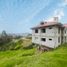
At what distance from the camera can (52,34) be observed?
4675 cm

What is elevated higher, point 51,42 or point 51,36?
point 51,36

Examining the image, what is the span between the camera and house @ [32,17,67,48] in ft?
152

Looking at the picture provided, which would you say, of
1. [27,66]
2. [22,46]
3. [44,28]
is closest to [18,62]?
[27,66]

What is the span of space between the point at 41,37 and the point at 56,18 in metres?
6.95

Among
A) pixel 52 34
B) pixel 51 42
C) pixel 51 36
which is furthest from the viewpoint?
pixel 51 42

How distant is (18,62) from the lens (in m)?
30.6

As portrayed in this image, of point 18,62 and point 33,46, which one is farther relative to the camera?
point 33,46

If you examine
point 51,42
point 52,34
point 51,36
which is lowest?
point 51,42

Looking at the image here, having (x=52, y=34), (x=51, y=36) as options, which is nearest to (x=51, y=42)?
(x=51, y=36)

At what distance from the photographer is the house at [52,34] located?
152ft

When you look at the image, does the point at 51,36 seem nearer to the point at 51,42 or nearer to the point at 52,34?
the point at 52,34

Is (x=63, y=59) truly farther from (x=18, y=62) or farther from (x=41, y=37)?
(x=41, y=37)

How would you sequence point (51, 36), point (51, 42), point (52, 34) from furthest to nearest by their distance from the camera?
1. point (51, 42)
2. point (51, 36)
3. point (52, 34)

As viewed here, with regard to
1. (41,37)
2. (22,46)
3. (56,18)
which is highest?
(56,18)
